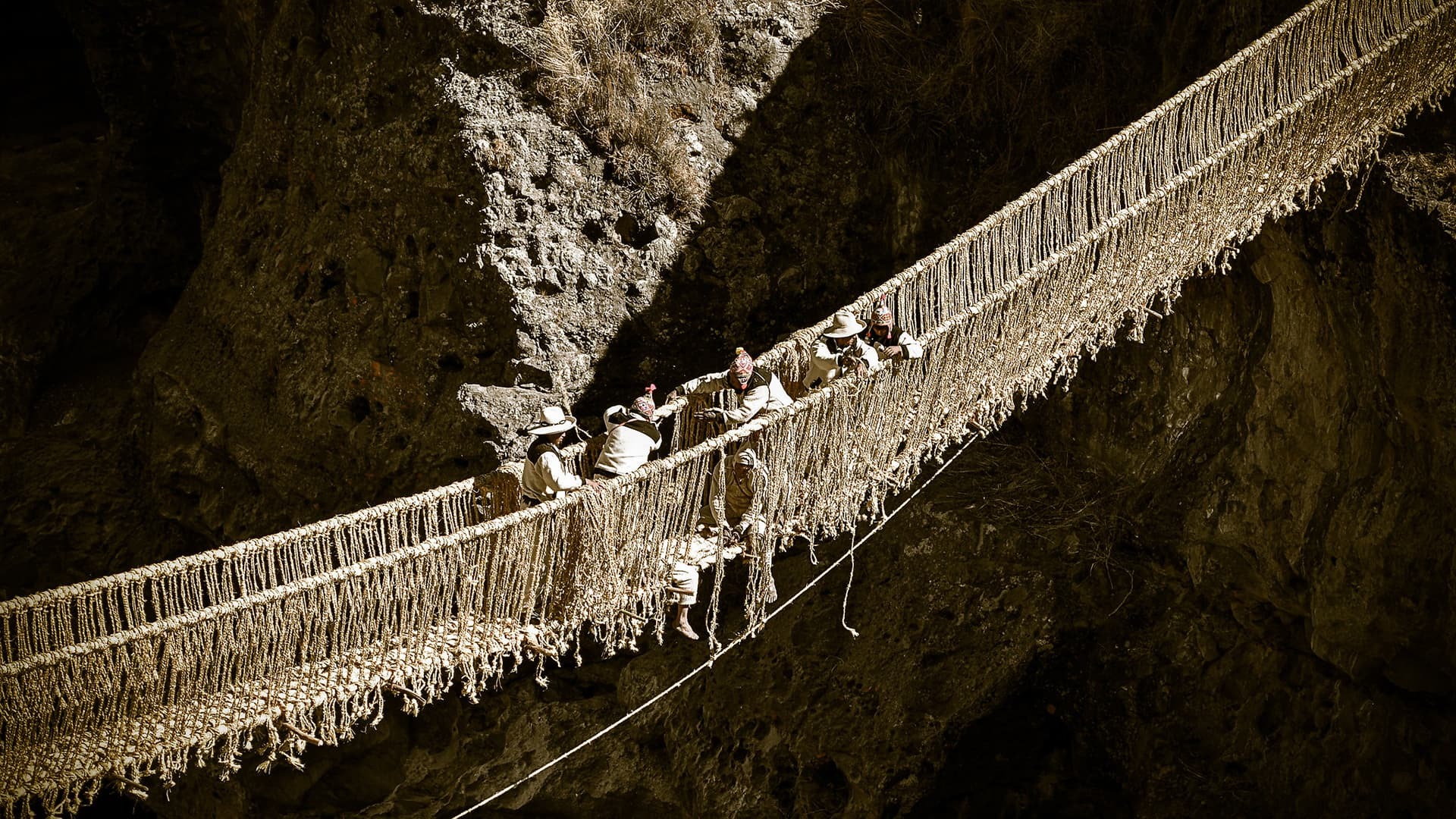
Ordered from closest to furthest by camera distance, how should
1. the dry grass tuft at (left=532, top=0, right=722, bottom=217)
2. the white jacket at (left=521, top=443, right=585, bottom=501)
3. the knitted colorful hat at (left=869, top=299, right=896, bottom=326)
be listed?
1. the white jacket at (left=521, top=443, right=585, bottom=501)
2. the knitted colorful hat at (left=869, top=299, right=896, bottom=326)
3. the dry grass tuft at (left=532, top=0, right=722, bottom=217)

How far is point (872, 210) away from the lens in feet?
16.1

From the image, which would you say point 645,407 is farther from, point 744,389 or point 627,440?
point 744,389

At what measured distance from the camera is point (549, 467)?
11.9 ft

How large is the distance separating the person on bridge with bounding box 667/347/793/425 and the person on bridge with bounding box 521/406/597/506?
410 millimetres

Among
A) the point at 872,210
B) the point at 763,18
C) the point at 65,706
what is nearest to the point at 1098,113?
the point at 872,210

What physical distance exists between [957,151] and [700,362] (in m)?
1.52

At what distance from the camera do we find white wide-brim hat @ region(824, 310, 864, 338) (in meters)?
3.84

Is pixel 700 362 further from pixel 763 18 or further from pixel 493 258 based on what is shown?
pixel 763 18

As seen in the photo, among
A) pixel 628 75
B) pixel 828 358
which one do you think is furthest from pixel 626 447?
pixel 628 75

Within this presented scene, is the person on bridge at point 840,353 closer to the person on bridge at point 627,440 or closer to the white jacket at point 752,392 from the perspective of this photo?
the white jacket at point 752,392

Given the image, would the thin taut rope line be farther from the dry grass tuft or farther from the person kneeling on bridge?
the dry grass tuft

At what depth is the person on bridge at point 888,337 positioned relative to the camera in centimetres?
384

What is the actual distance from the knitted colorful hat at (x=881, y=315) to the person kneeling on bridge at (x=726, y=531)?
23.7 inches

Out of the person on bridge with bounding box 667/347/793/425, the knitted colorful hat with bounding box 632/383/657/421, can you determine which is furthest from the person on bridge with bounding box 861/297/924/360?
the knitted colorful hat with bounding box 632/383/657/421
